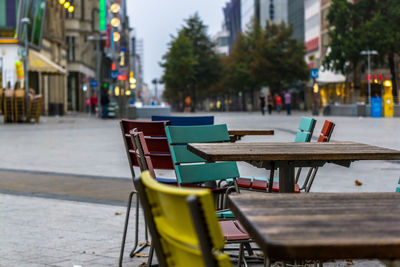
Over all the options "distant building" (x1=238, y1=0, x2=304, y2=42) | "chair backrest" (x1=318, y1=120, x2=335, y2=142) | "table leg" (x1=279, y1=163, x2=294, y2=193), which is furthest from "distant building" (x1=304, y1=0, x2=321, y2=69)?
"table leg" (x1=279, y1=163, x2=294, y2=193)

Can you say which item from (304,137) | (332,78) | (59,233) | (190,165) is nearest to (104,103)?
(332,78)

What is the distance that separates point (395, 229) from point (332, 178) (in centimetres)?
932

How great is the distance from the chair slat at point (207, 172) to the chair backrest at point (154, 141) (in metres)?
0.50

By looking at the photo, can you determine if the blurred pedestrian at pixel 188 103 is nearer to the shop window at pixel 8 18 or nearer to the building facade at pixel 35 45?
the building facade at pixel 35 45

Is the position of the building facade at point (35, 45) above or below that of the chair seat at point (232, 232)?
above

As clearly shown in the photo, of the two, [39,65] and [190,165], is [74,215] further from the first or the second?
[39,65]

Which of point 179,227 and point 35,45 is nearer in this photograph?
point 179,227

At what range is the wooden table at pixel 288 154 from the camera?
15.8 feet

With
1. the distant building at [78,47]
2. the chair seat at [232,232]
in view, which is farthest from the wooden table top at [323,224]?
the distant building at [78,47]

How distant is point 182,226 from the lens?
82.3 inches

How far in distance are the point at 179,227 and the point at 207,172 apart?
3.53m

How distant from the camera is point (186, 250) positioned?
2107 mm

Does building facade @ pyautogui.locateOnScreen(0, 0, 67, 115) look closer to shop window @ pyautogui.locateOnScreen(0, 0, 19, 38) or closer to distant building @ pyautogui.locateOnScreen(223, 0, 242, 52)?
shop window @ pyautogui.locateOnScreen(0, 0, 19, 38)

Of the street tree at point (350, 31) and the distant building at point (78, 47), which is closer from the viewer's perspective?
the street tree at point (350, 31)
